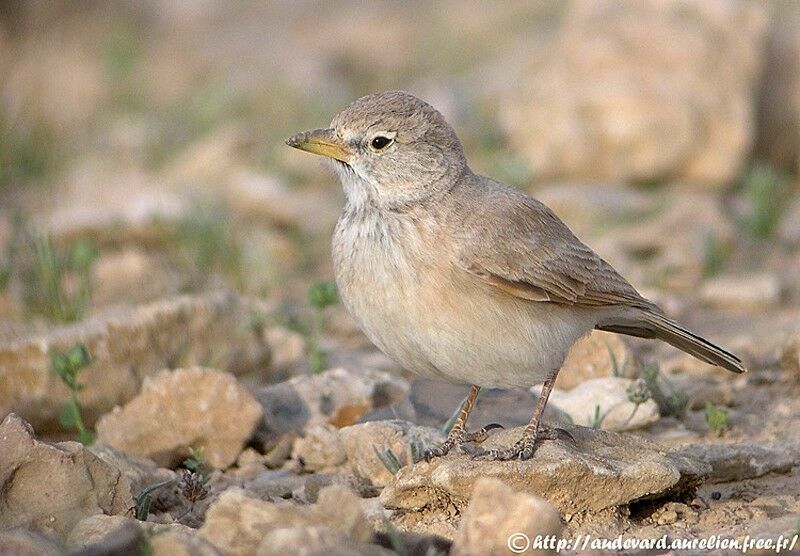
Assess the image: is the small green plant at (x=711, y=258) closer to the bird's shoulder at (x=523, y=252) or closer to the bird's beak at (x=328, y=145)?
the bird's shoulder at (x=523, y=252)

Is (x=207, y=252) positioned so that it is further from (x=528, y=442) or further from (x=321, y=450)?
(x=528, y=442)

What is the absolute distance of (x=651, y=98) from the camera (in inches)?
407

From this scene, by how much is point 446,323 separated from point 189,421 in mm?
1571

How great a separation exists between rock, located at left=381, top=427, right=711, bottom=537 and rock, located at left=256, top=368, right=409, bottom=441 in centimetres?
135

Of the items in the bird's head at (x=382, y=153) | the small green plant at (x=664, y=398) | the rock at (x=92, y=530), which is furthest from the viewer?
the small green plant at (x=664, y=398)

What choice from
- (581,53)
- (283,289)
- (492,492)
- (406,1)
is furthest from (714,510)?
(406,1)

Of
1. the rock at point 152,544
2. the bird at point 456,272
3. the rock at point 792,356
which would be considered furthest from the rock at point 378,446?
the rock at point 792,356

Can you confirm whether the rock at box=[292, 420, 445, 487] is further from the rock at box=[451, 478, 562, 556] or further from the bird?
the rock at box=[451, 478, 562, 556]

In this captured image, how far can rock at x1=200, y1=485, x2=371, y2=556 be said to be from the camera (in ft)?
11.9

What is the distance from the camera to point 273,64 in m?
16.0

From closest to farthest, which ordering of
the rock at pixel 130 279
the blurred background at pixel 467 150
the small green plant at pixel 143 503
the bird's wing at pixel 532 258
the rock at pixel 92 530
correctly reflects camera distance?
the rock at pixel 92 530
the small green plant at pixel 143 503
the bird's wing at pixel 532 258
the blurred background at pixel 467 150
the rock at pixel 130 279

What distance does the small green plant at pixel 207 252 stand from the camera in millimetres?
8391

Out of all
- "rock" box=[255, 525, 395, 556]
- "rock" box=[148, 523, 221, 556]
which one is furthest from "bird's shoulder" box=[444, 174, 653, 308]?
"rock" box=[148, 523, 221, 556]

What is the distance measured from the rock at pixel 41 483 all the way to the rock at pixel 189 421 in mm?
1243
